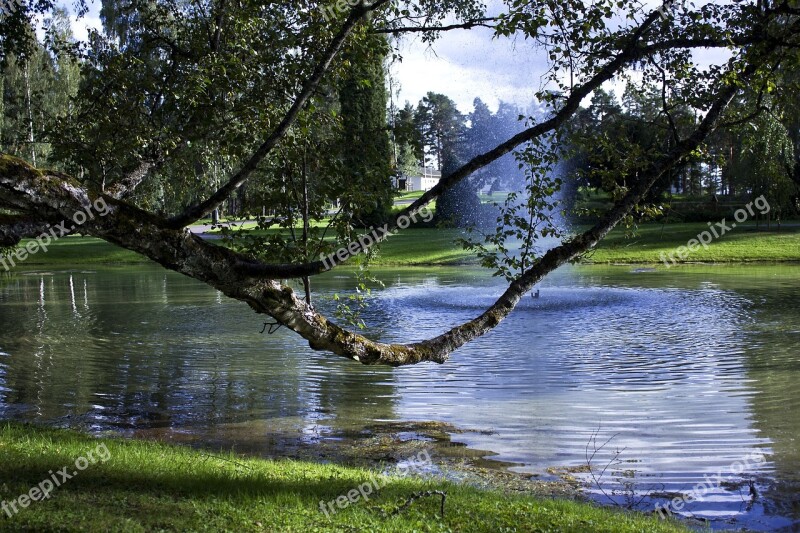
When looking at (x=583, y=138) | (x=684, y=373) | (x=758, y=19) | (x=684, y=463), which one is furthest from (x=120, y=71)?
(x=684, y=373)

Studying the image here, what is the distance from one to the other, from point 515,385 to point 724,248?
2593 centimetres

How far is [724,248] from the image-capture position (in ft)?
111

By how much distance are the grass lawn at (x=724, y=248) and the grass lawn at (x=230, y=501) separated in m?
25.3

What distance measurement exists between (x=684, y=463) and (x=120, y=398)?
24.7ft

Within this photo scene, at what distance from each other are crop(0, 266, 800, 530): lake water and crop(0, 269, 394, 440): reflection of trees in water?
5 centimetres

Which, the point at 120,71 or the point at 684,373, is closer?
the point at 120,71

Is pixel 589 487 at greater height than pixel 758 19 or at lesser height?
lesser

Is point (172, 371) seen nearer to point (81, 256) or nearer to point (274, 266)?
point (274, 266)

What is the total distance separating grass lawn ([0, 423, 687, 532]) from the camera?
500cm

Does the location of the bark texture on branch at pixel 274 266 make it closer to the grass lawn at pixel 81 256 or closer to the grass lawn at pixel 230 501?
the grass lawn at pixel 230 501

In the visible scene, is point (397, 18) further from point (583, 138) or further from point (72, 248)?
point (72, 248)

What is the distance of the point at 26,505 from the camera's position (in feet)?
16.7

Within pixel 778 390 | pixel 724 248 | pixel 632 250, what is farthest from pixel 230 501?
pixel 724 248

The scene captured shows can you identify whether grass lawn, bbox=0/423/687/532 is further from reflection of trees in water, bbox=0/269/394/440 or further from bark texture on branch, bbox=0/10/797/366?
reflection of trees in water, bbox=0/269/394/440
